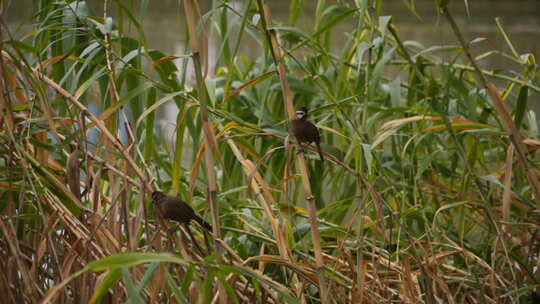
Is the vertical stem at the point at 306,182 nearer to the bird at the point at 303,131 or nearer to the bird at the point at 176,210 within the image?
the bird at the point at 303,131

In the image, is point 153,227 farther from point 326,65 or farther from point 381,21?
point 326,65

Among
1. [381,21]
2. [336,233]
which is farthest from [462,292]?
[381,21]

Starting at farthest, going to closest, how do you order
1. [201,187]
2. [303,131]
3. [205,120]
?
[201,187] < [303,131] < [205,120]

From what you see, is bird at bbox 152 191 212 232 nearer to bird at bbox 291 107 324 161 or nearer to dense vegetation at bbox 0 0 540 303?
dense vegetation at bbox 0 0 540 303

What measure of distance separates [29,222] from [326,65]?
2.68 ft

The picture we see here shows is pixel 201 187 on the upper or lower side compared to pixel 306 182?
lower

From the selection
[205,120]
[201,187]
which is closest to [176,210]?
[205,120]

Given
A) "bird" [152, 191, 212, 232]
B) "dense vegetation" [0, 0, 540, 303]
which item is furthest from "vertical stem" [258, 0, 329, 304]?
"bird" [152, 191, 212, 232]

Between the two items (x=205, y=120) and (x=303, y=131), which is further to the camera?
(x=303, y=131)

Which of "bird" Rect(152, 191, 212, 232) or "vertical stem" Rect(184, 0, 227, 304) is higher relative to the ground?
"vertical stem" Rect(184, 0, 227, 304)

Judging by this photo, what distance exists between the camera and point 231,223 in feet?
4.34

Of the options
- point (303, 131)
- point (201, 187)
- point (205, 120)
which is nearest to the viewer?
point (205, 120)

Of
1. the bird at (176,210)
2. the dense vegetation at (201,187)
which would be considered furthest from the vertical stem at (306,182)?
the bird at (176,210)

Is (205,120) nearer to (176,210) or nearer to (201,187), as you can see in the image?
(176,210)
